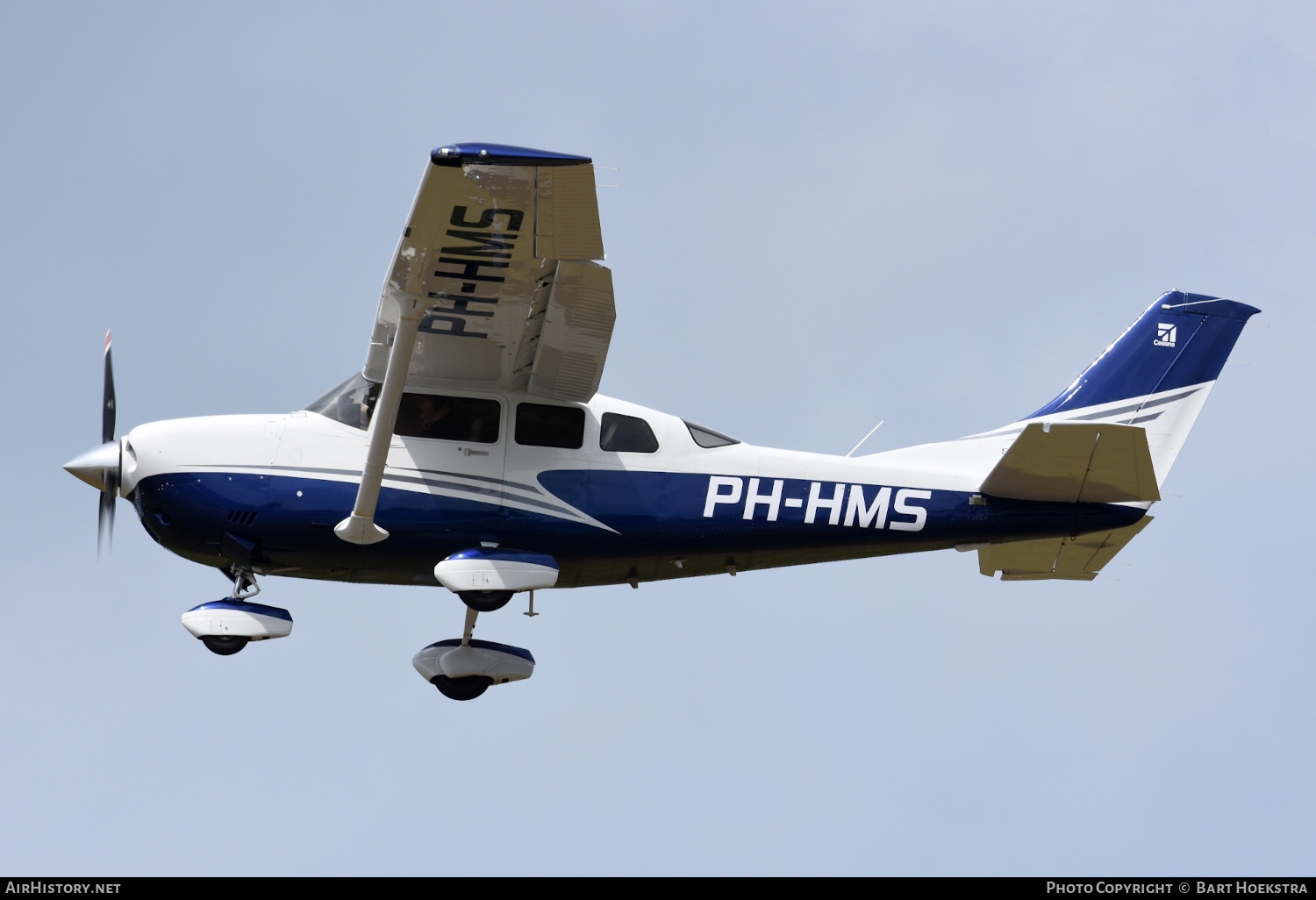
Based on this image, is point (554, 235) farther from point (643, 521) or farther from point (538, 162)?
point (643, 521)

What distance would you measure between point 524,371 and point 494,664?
114 inches

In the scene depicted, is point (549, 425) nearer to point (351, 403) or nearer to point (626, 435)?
point (626, 435)

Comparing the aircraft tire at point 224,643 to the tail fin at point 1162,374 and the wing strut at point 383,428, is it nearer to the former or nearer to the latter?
the wing strut at point 383,428

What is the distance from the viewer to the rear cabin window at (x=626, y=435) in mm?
12438

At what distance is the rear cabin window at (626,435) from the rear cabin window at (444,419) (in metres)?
0.98

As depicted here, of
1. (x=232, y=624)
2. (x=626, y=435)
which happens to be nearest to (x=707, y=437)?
(x=626, y=435)

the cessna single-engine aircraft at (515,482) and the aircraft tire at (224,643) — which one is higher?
the cessna single-engine aircraft at (515,482)

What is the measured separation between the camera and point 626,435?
492 inches

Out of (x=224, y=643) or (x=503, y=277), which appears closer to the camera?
(x=503, y=277)

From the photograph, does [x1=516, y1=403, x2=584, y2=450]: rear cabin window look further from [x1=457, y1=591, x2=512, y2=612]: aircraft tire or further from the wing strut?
[x1=457, y1=591, x2=512, y2=612]: aircraft tire

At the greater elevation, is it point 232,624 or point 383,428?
point 383,428

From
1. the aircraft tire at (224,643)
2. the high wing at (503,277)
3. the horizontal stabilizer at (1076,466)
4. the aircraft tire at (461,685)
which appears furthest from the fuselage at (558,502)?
the aircraft tire at (461,685)

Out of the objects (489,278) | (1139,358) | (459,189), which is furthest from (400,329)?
(1139,358)

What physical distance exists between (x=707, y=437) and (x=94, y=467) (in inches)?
212
